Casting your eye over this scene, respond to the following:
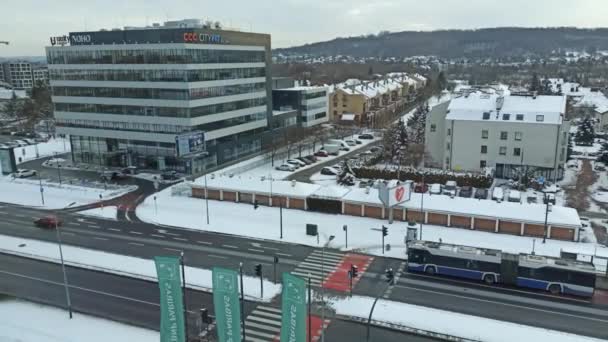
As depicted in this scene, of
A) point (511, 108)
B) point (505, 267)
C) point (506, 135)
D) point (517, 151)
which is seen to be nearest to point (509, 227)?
point (505, 267)

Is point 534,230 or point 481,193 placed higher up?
point 481,193

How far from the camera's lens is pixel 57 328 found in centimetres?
3023

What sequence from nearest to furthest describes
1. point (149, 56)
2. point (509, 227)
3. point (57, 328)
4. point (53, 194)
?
point (57, 328) → point (509, 227) → point (53, 194) → point (149, 56)

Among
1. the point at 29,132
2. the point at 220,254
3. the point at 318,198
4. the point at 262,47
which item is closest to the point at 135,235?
the point at 220,254

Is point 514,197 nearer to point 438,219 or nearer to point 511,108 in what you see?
point 438,219

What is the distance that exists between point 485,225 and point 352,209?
13222mm

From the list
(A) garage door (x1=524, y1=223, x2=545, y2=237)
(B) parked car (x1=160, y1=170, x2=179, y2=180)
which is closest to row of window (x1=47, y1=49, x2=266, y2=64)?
(B) parked car (x1=160, y1=170, x2=179, y2=180)

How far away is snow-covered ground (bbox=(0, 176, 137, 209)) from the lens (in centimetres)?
5912

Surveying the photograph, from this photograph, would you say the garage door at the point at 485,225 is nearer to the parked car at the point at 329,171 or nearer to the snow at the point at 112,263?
the snow at the point at 112,263

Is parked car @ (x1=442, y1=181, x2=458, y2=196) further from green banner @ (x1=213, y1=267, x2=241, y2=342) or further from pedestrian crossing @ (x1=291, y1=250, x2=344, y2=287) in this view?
green banner @ (x1=213, y1=267, x2=241, y2=342)

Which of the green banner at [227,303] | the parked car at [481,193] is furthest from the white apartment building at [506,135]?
the green banner at [227,303]

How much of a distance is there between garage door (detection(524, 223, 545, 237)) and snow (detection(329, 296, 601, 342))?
56.4 feet

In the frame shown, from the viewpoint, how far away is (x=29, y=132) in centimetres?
11050

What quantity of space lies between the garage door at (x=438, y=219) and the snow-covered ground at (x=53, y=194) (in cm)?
3817
